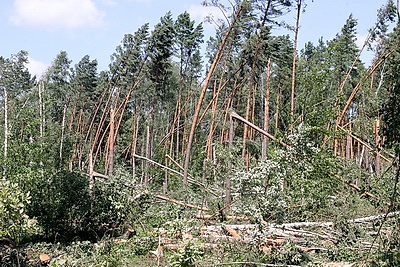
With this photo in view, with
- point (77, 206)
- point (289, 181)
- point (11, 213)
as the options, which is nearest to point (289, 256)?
point (289, 181)

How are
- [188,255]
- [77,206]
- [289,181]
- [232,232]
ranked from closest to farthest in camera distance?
[188,255], [289,181], [232,232], [77,206]

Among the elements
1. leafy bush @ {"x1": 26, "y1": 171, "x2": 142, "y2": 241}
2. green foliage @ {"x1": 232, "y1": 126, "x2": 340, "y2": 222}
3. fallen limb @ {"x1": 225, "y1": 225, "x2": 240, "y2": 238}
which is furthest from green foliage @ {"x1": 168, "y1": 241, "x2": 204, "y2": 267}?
leafy bush @ {"x1": 26, "y1": 171, "x2": 142, "y2": 241}

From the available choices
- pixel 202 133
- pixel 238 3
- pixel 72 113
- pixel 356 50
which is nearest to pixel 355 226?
pixel 238 3

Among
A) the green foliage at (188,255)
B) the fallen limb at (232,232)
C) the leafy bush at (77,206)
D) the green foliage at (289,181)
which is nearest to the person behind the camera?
the green foliage at (188,255)

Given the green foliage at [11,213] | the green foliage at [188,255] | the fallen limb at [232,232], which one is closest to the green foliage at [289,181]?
the fallen limb at [232,232]

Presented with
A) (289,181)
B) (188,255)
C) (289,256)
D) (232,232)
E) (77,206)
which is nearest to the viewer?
(188,255)

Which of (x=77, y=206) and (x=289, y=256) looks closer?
(x=289, y=256)

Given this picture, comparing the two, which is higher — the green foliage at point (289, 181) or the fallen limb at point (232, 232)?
the green foliage at point (289, 181)

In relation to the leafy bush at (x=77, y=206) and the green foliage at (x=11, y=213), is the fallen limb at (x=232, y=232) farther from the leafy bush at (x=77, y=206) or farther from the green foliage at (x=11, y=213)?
the green foliage at (x=11, y=213)

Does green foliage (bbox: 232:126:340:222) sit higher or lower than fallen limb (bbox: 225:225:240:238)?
higher

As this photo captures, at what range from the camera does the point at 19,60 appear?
3600 cm

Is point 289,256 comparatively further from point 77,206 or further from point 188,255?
point 77,206

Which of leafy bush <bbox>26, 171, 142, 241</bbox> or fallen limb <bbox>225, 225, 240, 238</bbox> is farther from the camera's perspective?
leafy bush <bbox>26, 171, 142, 241</bbox>

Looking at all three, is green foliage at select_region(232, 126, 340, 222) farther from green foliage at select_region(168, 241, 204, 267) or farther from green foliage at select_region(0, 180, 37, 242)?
green foliage at select_region(0, 180, 37, 242)
